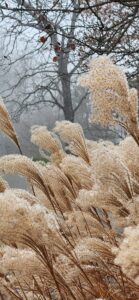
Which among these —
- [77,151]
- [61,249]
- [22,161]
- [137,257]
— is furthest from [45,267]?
[77,151]

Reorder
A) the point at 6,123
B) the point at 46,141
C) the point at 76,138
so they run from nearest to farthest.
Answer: the point at 6,123 → the point at 76,138 → the point at 46,141

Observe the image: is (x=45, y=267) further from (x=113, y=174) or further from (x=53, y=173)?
(x=53, y=173)

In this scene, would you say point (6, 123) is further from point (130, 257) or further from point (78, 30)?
point (78, 30)

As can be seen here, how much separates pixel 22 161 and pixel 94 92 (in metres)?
0.38

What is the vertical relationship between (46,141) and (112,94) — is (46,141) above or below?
above

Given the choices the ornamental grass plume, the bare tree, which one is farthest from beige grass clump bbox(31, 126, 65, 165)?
the bare tree

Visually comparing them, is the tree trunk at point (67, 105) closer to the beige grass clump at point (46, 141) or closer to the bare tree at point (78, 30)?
the bare tree at point (78, 30)

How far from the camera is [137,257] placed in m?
0.82

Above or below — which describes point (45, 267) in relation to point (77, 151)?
below

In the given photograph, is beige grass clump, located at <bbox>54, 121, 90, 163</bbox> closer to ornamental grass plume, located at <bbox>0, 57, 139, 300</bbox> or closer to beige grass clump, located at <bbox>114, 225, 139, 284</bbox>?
ornamental grass plume, located at <bbox>0, 57, 139, 300</bbox>

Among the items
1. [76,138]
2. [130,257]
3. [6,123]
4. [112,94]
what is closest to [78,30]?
[76,138]

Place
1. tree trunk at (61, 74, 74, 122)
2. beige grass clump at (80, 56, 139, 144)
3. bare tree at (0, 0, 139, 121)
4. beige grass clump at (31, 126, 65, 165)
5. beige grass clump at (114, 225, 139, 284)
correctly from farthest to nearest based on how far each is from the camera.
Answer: tree trunk at (61, 74, 74, 122) < bare tree at (0, 0, 139, 121) < beige grass clump at (31, 126, 65, 165) < beige grass clump at (80, 56, 139, 144) < beige grass clump at (114, 225, 139, 284)

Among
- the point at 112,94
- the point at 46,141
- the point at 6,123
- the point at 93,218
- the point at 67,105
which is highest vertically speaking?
the point at 67,105

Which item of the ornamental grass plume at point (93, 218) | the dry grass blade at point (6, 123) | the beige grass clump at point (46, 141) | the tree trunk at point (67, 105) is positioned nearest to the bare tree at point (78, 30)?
the tree trunk at point (67, 105)
